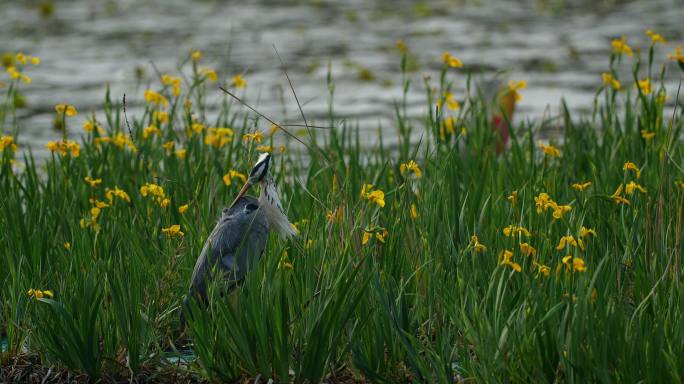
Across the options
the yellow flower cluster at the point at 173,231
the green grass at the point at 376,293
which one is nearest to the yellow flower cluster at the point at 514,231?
the green grass at the point at 376,293

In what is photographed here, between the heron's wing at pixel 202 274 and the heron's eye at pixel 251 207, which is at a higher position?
the heron's eye at pixel 251 207

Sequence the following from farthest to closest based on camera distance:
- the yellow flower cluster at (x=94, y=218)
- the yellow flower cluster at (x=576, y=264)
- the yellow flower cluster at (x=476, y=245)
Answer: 1. the yellow flower cluster at (x=94, y=218)
2. the yellow flower cluster at (x=476, y=245)
3. the yellow flower cluster at (x=576, y=264)

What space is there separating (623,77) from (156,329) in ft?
21.0

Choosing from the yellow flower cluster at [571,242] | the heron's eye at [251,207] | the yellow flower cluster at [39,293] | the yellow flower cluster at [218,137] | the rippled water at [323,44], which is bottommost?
the rippled water at [323,44]

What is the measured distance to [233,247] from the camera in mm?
3510

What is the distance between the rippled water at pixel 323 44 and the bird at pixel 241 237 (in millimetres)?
4108

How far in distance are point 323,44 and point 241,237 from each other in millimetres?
7944

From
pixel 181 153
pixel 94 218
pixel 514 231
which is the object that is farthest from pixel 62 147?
pixel 514 231

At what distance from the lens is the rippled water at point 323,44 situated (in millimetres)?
9000

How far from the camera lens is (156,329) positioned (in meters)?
3.73

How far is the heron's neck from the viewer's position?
3.45 meters

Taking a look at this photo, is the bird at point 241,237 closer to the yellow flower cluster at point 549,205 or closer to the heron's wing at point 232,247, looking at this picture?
the heron's wing at point 232,247

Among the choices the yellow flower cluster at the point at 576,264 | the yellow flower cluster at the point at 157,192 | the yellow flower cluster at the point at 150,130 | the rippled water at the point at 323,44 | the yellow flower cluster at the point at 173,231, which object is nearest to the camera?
the yellow flower cluster at the point at 576,264

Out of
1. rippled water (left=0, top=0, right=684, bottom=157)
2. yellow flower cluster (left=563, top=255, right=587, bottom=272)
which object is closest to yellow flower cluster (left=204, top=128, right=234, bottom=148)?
yellow flower cluster (left=563, top=255, right=587, bottom=272)
